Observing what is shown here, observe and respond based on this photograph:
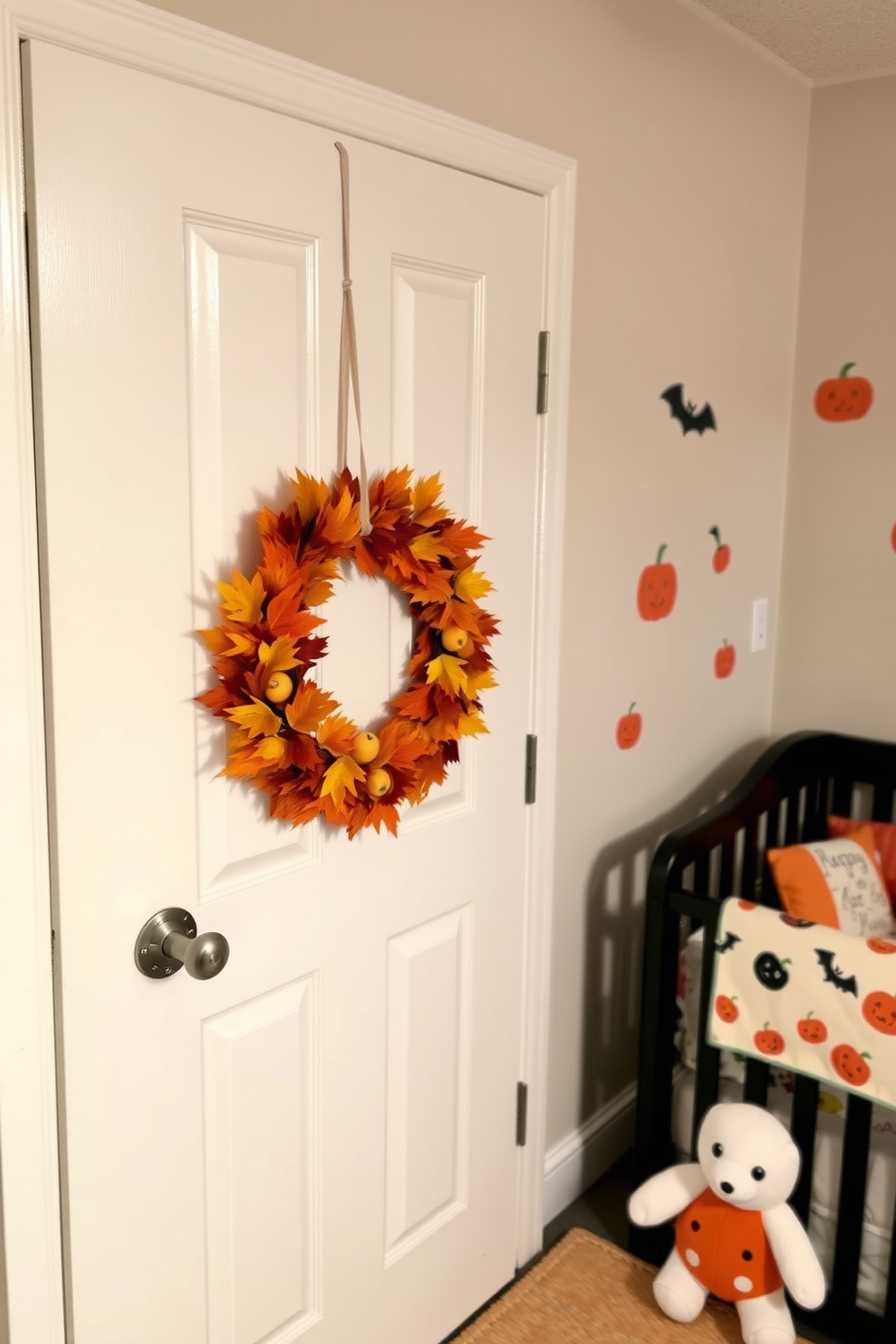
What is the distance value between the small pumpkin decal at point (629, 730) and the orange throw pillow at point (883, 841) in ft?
1.78

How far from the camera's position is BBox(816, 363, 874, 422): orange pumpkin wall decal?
2.65 meters

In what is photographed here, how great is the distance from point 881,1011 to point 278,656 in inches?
44.1

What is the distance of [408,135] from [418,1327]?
1.84 metres

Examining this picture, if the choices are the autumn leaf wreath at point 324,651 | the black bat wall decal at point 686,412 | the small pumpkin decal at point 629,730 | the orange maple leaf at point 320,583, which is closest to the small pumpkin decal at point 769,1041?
the small pumpkin decal at point 629,730

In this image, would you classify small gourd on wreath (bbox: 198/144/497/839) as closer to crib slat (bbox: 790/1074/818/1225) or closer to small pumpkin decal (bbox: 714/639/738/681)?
crib slat (bbox: 790/1074/818/1225)

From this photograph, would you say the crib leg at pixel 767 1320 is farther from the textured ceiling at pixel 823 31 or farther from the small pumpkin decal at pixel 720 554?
the textured ceiling at pixel 823 31

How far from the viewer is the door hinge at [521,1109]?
2.10m

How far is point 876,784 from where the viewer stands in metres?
2.64

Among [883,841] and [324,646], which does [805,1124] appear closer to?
[883,841]

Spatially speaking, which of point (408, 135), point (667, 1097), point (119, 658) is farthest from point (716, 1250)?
point (408, 135)

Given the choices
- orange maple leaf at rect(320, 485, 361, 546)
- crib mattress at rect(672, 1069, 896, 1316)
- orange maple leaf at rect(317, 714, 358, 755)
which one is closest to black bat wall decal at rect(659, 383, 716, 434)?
orange maple leaf at rect(320, 485, 361, 546)

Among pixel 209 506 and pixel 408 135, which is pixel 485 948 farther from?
pixel 408 135

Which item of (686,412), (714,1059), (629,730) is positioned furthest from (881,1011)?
(686,412)

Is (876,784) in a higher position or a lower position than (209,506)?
lower
